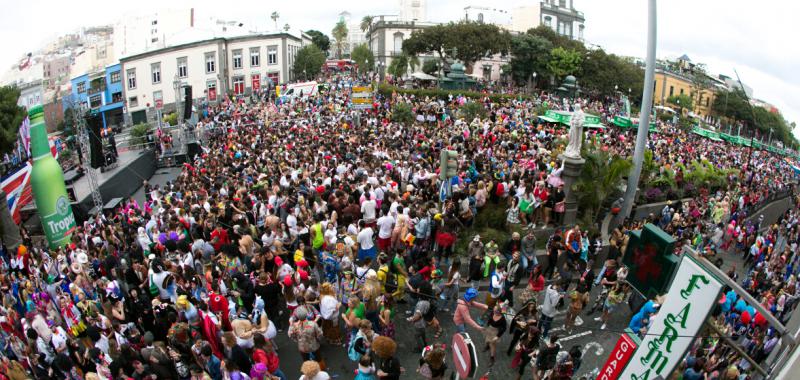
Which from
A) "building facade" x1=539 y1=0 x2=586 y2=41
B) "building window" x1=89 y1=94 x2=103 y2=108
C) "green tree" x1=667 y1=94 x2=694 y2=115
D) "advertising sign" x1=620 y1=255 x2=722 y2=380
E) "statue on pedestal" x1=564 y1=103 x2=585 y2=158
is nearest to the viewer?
"advertising sign" x1=620 y1=255 x2=722 y2=380

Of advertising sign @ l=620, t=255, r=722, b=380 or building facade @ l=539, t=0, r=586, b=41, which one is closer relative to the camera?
advertising sign @ l=620, t=255, r=722, b=380

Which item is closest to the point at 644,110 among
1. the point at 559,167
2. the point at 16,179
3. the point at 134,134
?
the point at 559,167

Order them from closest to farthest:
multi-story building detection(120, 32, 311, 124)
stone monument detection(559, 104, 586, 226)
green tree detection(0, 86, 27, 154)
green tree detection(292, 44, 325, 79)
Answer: stone monument detection(559, 104, 586, 226) → green tree detection(0, 86, 27, 154) → multi-story building detection(120, 32, 311, 124) → green tree detection(292, 44, 325, 79)

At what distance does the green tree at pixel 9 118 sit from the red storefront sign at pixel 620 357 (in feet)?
73.7

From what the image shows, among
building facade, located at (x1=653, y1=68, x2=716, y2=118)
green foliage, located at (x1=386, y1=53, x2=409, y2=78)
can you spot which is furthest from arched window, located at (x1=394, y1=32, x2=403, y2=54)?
building facade, located at (x1=653, y1=68, x2=716, y2=118)

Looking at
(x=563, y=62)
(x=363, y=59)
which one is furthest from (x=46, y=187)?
(x=363, y=59)

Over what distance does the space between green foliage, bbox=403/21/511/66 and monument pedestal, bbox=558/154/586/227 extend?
4102 cm

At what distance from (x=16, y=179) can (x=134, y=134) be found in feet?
38.6

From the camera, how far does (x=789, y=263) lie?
11977 mm

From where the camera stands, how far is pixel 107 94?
55.3m

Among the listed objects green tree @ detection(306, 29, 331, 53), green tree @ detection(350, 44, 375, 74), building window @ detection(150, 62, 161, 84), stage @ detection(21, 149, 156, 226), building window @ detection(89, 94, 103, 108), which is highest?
green tree @ detection(306, 29, 331, 53)

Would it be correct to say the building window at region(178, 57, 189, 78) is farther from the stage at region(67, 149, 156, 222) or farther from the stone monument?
the stone monument

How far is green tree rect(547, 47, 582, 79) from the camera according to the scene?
5041 cm

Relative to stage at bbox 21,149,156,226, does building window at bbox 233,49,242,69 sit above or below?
above
